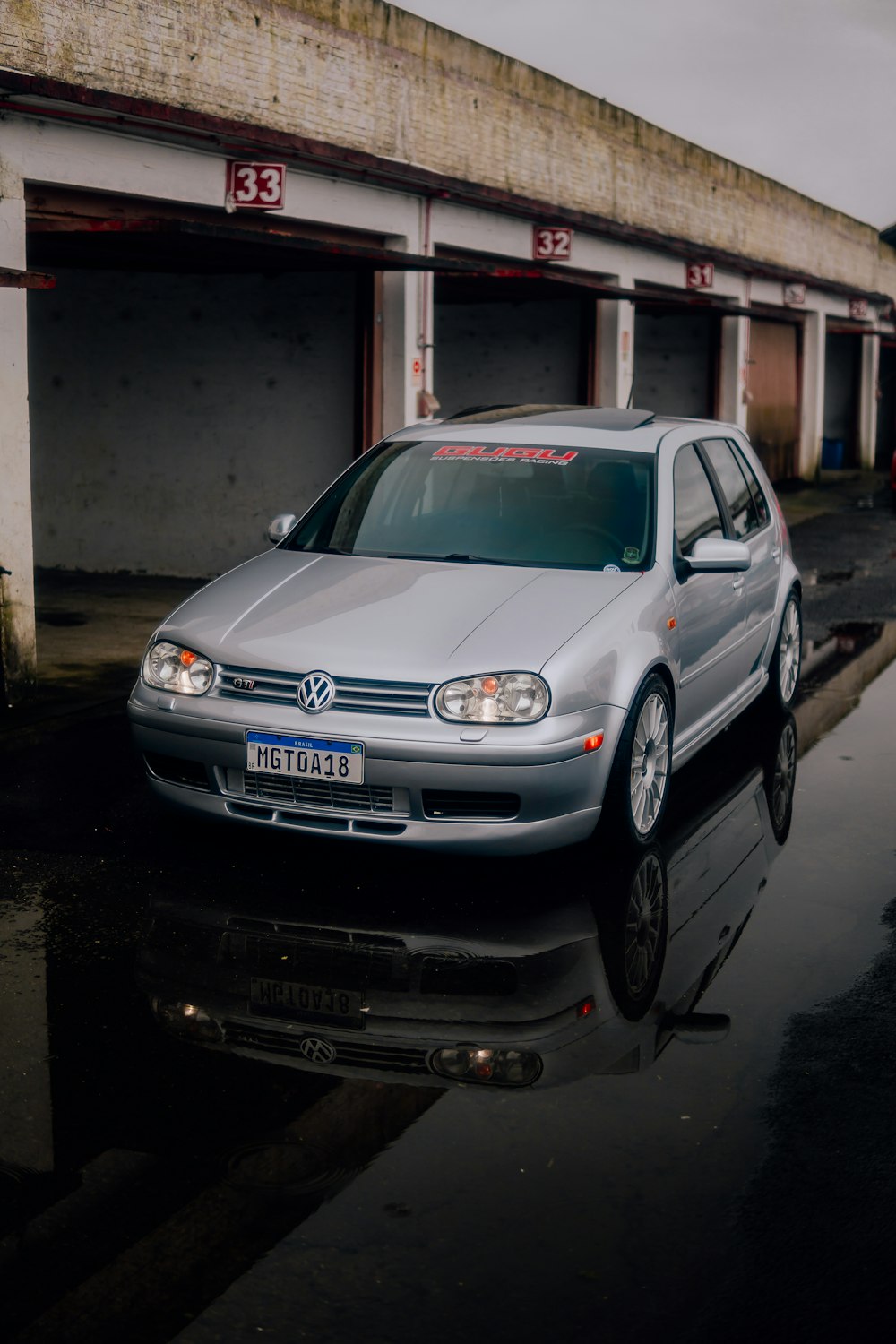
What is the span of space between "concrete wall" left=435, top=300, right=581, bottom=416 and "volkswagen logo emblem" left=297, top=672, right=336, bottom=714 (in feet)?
48.3

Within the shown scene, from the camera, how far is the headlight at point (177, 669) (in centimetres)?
577

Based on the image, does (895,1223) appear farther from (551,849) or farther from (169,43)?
(169,43)

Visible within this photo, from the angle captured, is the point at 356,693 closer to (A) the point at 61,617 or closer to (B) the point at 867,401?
(A) the point at 61,617

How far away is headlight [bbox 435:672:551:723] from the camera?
537 cm

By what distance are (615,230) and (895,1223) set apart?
16.8 metres

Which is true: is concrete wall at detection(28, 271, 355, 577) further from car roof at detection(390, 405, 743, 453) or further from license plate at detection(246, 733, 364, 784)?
license plate at detection(246, 733, 364, 784)

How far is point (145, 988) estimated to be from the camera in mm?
4680

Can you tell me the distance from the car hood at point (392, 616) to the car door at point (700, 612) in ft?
1.49

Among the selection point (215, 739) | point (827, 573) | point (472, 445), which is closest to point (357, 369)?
point (827, 573)

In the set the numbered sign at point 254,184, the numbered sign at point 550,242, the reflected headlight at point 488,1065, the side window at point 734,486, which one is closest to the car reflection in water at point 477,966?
the reflected headlight at point 488,1065

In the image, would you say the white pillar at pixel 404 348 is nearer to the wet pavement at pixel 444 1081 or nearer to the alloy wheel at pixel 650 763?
the wet pavement at pixel 444 1081

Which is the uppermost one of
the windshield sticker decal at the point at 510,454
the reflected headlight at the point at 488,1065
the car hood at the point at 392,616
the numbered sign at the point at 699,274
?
the numbered sign at the point at 699,274

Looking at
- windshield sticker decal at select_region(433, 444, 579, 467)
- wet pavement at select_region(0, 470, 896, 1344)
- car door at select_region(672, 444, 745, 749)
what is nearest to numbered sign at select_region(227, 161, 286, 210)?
windshield sticker decal at select_region(433, 444, 579, 467)

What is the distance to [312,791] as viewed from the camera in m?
5.49
